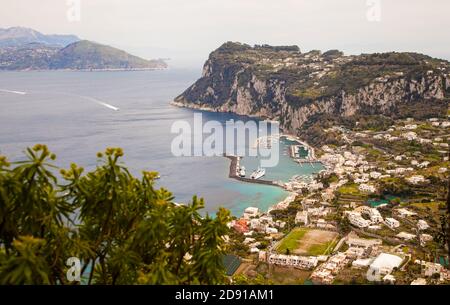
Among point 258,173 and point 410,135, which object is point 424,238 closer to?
point 258,173

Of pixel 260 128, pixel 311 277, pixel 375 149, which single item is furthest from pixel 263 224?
pixel 260 128

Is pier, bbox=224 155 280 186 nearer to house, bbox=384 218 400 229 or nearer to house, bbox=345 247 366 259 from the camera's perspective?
house, bbox=384 218 400 229

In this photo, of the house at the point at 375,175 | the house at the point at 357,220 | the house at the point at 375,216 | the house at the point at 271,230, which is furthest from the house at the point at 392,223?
the house at the point at 375,175

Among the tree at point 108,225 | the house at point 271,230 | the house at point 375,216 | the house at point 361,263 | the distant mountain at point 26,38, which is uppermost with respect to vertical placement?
the distant mountain at point 26,38

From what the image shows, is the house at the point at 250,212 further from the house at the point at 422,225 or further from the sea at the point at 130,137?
the house at the point at 422,225

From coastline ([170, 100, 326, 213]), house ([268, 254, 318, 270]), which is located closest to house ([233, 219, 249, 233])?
coastline ([170, 100, 326, 213])

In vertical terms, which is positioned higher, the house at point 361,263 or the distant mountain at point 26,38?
the distant mountain at point 26,38

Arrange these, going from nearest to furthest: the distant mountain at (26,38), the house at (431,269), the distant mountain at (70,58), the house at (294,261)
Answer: the house at (431,269), the house at (294,261), the distant mountain at (70,58), the distant mountain at (26,38)
